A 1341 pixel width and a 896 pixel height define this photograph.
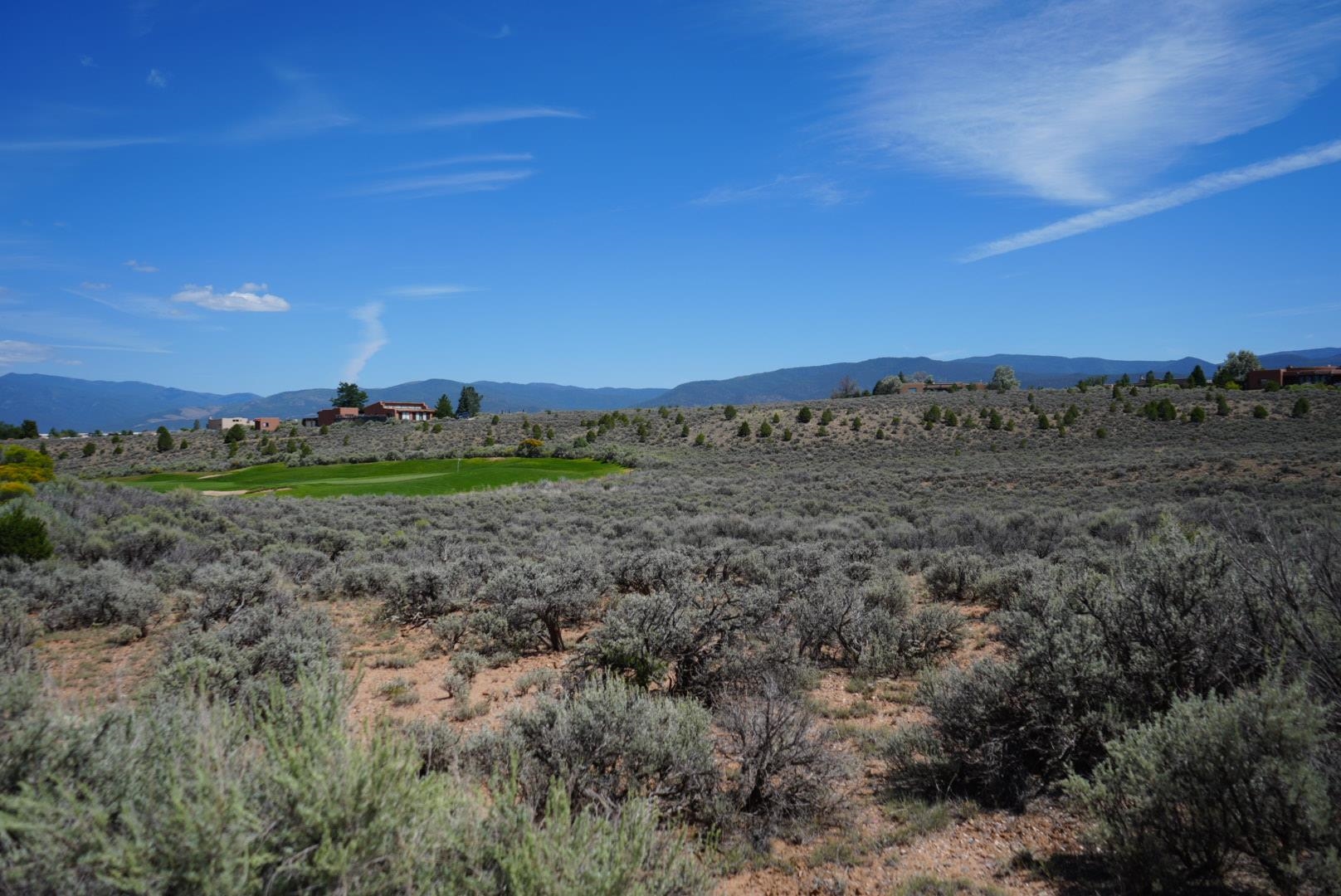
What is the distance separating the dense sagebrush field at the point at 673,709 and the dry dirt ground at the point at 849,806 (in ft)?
0.10

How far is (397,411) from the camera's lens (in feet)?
317

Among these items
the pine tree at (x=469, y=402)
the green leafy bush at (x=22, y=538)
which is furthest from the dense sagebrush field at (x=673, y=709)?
the pine tree at (x=469, y=402)

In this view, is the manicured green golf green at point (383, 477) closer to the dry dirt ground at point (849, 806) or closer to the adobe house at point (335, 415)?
the dry dirt ground at point (849, 806)

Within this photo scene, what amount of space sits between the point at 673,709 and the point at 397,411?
101m

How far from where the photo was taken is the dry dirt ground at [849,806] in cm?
406

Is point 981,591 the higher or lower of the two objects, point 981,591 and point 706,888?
the lower

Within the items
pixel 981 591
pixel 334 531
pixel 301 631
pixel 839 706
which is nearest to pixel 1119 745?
pixel 839 706

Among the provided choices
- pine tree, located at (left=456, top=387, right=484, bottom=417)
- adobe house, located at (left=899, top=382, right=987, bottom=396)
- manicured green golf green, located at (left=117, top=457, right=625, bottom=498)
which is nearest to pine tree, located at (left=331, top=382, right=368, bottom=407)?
Result: pine tree, located at (left=456, top=387, right=484, bottom=417)

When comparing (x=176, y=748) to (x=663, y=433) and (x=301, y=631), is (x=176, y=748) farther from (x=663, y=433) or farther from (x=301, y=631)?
(x=663, y=433)

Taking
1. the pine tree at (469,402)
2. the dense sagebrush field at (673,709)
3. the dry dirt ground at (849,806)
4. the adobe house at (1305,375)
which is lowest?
the dry dirt ground at (849,806)

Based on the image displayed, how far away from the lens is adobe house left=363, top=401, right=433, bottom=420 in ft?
306

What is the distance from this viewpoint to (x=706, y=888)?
314 centimetres

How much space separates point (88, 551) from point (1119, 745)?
16.5 meters

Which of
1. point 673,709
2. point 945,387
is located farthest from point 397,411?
point 673,709
